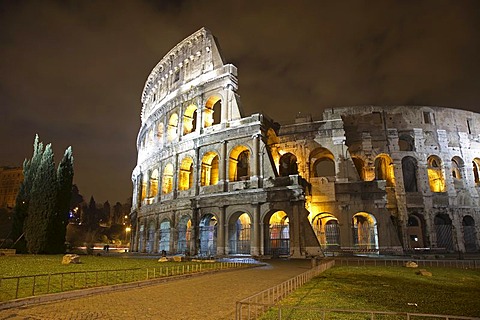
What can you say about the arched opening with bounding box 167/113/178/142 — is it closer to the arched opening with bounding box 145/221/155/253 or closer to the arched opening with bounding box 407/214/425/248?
the arched opening with bounding box 145/221/155/253

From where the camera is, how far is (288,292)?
28.5ft

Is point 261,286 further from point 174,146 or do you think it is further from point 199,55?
point 199,55

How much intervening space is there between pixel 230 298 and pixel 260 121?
18568 mm

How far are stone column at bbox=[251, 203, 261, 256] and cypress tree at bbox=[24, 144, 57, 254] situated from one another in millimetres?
16163

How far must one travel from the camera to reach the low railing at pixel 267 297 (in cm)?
521

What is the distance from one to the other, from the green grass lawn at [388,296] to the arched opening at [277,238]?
40.4 feet

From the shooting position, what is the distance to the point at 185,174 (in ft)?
102

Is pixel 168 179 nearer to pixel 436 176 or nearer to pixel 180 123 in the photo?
pixel 180 123

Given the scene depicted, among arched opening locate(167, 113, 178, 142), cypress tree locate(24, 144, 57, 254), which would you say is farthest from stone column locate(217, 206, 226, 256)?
cypress tree locate(24, 144, 57, 254)

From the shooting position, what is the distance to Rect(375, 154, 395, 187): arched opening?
97.5ft

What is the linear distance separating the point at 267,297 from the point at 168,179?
2635cm

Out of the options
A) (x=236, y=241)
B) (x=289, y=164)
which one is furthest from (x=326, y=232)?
(x=289, y=164)

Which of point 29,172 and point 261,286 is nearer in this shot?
point 261,286

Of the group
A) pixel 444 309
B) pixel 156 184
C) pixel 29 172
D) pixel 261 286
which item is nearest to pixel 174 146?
pixel 156 184
